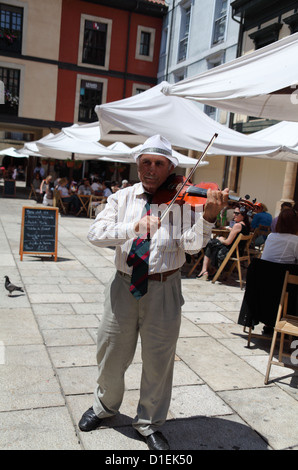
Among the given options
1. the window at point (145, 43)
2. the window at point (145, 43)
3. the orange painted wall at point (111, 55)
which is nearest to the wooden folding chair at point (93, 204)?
the orange painted wall at point (111, 55)

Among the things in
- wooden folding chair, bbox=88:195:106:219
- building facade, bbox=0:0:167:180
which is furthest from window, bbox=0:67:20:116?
wooden folding chair, bbox=88:195:106:219

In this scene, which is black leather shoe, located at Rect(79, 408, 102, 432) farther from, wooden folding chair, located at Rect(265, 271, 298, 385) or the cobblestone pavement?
wooden folding chair, located at Rect(265, 271, 298, 385)

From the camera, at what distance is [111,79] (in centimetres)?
2392

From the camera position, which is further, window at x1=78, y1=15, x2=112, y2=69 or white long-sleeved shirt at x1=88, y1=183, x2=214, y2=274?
window at x1=78, y1=15, x2=112, y2=69

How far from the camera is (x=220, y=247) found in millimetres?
7082

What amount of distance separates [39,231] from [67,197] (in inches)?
309

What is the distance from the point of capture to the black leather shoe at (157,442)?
8.00 ft

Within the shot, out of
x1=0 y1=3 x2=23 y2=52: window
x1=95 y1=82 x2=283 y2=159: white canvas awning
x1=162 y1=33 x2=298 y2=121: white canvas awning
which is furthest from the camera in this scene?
x1=0 y1=3 x2=23 y2=52: window

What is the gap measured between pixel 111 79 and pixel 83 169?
5.41 metres

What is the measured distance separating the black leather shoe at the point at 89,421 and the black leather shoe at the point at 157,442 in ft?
1.15

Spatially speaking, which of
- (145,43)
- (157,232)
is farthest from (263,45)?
(157,232)

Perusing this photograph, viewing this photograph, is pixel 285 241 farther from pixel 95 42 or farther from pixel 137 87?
pixel 95 42

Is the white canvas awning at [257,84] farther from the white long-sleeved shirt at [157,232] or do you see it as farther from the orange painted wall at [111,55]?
the orange painted wall at [111,55]

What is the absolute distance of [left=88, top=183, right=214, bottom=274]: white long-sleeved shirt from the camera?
2.36 metres
